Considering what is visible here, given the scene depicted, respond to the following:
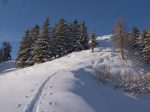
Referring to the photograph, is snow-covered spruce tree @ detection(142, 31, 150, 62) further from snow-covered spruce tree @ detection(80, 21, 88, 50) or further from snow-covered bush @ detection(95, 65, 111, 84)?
snow-covered bush @ detection(95, 65, 111, 84)

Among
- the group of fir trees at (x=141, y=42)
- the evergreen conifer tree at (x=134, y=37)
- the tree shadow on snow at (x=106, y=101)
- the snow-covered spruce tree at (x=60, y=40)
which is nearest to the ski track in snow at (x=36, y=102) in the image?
the tree shadow on snow at (x=106, y=101)

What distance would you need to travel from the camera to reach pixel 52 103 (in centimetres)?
2055

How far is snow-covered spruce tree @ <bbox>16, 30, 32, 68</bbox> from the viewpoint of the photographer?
69.9m

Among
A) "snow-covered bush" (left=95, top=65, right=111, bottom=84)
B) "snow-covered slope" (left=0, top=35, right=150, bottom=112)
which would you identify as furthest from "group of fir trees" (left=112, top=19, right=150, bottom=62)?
"snow-covered slope" (left=0, top=35, right=150, bottom=112)

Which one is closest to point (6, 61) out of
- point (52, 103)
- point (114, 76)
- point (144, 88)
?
point (114, 76)

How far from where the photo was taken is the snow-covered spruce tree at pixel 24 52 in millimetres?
69900

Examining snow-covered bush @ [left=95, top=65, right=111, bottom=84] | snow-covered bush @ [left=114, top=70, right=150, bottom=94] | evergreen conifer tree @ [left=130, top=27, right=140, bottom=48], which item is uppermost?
evergreen conifer tree @ [left=130, top=27, right=140, bottom=48]

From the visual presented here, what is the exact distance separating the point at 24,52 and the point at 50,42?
26.3 feet

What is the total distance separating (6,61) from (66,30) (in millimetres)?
28421

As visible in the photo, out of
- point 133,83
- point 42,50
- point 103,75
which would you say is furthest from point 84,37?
point 133,83

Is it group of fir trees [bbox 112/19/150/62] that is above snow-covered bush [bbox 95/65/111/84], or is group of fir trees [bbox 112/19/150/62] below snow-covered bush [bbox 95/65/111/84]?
above

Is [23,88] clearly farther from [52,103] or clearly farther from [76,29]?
[76,29]

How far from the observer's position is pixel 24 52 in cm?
7119

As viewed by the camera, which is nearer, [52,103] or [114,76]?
[52,103]
